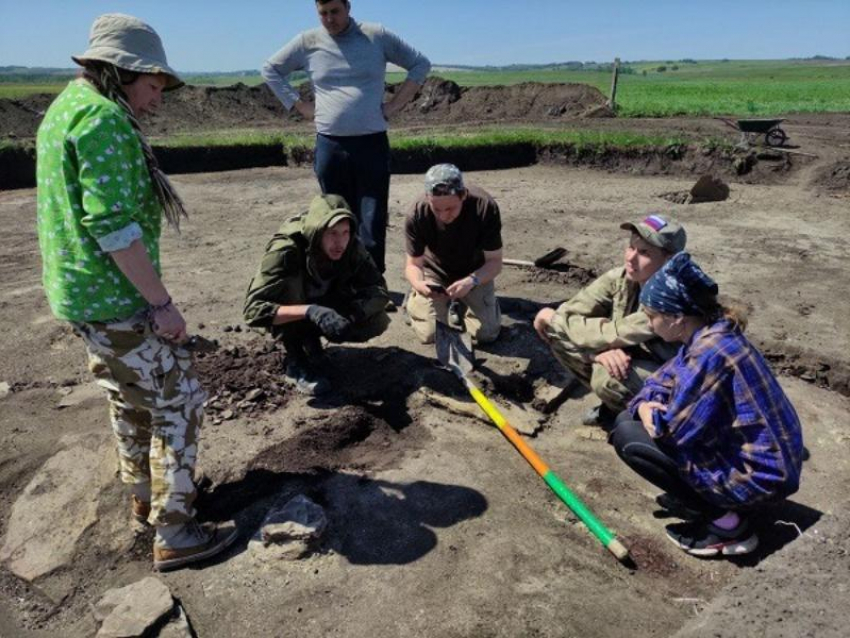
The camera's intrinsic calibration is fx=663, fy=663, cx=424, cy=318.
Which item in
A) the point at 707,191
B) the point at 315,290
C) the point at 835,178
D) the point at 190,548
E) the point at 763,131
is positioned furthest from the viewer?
the point at 763,131

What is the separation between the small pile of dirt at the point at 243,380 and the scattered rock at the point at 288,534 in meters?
1.20

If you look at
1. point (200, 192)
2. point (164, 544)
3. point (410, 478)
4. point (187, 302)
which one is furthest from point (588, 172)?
point (164, 544)

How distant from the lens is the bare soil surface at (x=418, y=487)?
8.32ft

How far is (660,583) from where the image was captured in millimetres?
2689

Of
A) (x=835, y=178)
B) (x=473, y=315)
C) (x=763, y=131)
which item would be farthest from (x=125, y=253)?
(x=763, y=131)

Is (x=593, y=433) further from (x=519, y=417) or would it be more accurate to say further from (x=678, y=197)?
(x=678, y=197)

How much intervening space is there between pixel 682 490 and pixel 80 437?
3.21 metres

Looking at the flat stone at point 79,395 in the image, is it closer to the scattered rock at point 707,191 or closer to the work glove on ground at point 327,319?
the work glove on ground at point 327,319

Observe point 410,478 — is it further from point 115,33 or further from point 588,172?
point 588,172

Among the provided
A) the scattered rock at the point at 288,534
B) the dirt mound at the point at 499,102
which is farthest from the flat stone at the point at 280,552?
the dirt mound at the point at 499,102

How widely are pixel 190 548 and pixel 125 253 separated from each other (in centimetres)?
131

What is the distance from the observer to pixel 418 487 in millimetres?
3271

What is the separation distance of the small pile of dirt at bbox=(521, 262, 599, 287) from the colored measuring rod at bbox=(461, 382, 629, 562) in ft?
7.86

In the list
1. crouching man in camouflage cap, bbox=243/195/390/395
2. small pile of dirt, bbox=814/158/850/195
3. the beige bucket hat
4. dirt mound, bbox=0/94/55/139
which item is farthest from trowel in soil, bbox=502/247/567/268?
dirt mound, bbox=0/94/55/139
